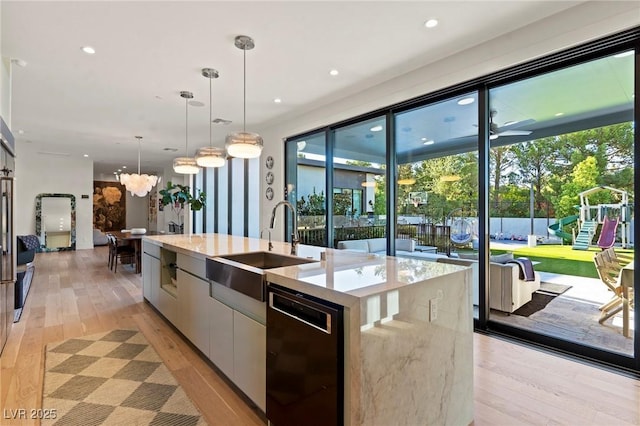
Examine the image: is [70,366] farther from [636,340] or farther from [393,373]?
[636,340]

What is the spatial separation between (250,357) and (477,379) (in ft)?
5.90

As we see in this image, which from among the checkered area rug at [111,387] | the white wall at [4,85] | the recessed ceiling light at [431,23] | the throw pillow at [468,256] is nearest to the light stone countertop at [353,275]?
the checkered area rug at [111,387]

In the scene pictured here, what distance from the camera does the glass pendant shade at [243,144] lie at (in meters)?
3.15

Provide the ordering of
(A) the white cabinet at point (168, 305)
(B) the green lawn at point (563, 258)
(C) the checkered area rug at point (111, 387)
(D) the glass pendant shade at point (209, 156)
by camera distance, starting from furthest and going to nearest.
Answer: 1. (D) the glass pendant shade at point (209, 156)
2. (A) the white cabinet at point (168, 305)
3. (B) the green lawn at point (563, 258)
4. (C) the checkered area rug at point (111, 387)

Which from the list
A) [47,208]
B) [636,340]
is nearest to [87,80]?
[636,340]

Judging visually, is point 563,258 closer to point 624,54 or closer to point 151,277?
point 624,54

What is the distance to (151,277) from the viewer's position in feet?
13.8

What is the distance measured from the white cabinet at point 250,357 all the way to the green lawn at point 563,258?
9.81 feet

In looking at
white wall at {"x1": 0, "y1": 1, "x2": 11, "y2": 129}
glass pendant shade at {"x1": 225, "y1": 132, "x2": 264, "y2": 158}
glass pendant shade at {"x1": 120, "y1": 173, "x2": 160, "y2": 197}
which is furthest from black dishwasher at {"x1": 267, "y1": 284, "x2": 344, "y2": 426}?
glass pendant shade at {"x1": 120, "y1": 173, "x2": 160, "y2": 197}

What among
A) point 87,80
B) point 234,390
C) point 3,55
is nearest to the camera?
point 234,390

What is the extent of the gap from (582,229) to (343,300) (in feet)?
10.3

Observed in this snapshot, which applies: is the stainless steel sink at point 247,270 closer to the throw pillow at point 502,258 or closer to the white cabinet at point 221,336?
the white cabinet at point 221,336

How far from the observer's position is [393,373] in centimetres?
153

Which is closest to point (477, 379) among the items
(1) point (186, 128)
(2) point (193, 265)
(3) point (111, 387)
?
(2) point (193, 265)
